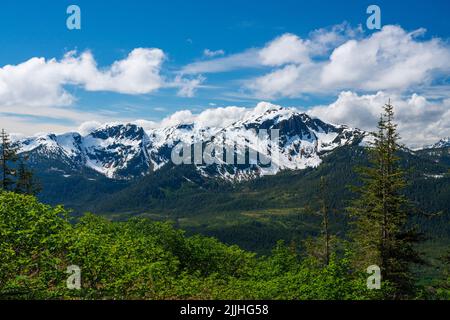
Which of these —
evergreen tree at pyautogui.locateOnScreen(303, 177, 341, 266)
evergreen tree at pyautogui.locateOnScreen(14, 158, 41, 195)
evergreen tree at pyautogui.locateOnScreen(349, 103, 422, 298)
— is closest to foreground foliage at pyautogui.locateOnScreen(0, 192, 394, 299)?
evergreen tree at pyautogui.locateOnScreen(349, 103, 422, 298)

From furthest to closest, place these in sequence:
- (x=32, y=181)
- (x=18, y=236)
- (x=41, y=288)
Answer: (x=32, y=181), (x=18, y=236), (x=41, y=288)

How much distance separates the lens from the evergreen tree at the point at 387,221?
114 ft

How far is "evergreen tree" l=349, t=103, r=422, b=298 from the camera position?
34688mm

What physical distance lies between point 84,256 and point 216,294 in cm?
788

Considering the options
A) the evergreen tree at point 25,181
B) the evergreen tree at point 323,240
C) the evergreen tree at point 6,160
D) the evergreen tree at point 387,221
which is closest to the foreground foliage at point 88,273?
the evergreen tree at point 387,221

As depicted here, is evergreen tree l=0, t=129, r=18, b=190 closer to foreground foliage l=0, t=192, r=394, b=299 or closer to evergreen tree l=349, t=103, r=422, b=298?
foreground foliage l=0, t=192, r=394, b=299

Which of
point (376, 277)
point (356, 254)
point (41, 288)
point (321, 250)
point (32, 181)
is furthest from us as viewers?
point (32, 181)

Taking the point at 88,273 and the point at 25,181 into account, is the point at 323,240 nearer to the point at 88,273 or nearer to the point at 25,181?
the point at 88,273

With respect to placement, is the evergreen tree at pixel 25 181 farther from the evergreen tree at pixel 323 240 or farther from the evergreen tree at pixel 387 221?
the evergreen tree at pixel 387 221

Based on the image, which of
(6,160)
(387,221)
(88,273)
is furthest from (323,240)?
(6,160)

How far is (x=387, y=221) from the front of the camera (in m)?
35.1

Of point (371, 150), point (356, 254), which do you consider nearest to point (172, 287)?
point (356, 254)

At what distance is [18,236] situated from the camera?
72.4ft
